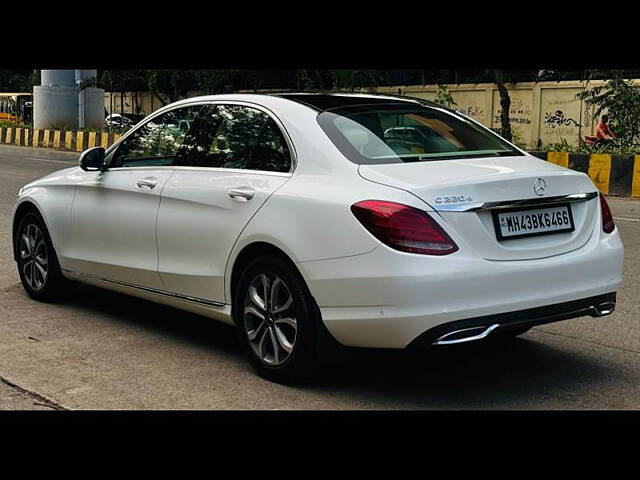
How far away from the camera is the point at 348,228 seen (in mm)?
4906

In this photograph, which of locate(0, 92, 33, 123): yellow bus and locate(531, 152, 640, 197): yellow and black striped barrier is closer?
locate(531, 152, 640, 197): yellow and black striped barrier

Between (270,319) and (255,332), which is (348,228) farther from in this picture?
(255,332)

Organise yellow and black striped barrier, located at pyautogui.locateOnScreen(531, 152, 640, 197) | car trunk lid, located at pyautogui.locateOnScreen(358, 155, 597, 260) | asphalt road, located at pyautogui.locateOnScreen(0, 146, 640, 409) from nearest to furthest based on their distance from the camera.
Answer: car trunk lid, located at pyautogui.locateOnScreen(358, 155, 597, 260)
asphalt road, located at pyautogui.locateOnScreen(0, 146, 640, 409)
yellow and black striped barrier, located at pyautogui.locateOnScreen(531, 152, 640, 197)

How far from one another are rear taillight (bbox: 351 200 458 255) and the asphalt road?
2.49 feet

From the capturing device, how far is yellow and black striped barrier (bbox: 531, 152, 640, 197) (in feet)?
56.7

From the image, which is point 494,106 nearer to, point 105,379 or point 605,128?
point 605,128

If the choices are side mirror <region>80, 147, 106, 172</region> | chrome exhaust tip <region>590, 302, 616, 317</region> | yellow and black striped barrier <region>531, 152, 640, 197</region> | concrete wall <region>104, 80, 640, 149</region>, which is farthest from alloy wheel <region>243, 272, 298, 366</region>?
concrete wall <region>104, 80, 640, 149</region>

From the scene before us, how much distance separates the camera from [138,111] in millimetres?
54281

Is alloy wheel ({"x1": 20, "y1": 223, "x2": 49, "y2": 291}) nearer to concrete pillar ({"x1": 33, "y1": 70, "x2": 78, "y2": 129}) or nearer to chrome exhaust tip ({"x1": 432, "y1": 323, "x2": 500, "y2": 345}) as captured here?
chrome exhaust tip ({"x1": 432, "y1": 323, "x2": 500, "y2": 345})

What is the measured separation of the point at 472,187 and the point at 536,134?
30.1m

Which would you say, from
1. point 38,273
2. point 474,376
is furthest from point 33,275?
point 474,376

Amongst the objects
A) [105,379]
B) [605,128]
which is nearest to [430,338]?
[105,379]
